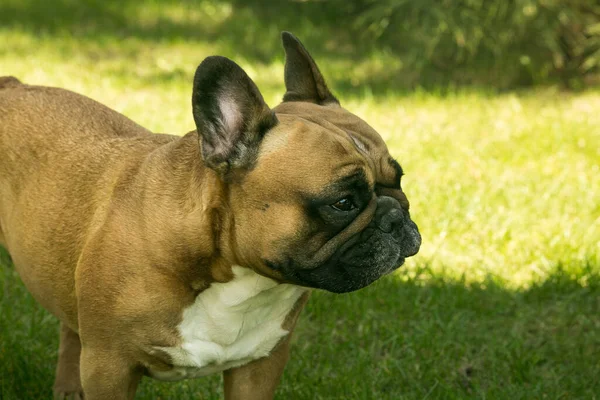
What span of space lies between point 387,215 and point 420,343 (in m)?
1.66

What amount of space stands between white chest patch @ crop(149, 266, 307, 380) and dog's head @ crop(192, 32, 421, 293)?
0.53 feet

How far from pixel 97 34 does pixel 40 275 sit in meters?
7.29

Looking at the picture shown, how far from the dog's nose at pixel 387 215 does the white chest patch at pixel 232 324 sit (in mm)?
450

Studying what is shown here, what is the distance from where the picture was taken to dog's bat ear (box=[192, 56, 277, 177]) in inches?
125

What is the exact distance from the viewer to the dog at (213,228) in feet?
10.4

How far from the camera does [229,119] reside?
129 inches

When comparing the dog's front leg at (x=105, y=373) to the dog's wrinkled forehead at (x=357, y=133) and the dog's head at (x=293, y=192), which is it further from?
the dog's wrinkled forehead at (x=357, y=133)

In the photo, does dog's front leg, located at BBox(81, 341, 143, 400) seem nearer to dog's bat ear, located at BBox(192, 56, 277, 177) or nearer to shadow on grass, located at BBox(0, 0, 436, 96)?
dog's bat ear, located at BBox(192, 56, 277, 177)

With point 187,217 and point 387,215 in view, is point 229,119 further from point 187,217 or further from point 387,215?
point 387,215

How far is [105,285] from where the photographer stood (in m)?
3.32

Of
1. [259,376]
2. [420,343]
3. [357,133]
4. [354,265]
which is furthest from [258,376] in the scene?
[420,343]

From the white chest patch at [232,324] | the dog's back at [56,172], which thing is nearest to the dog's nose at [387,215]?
the white chest patch at [232,324]

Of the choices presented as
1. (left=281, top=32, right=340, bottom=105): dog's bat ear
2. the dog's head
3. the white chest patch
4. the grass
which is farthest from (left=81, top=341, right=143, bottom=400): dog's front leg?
(left=281, top=32, right=340, bottom=105): dog's bat ear

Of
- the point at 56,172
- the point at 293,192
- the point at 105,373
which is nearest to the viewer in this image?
the point at 293,192
